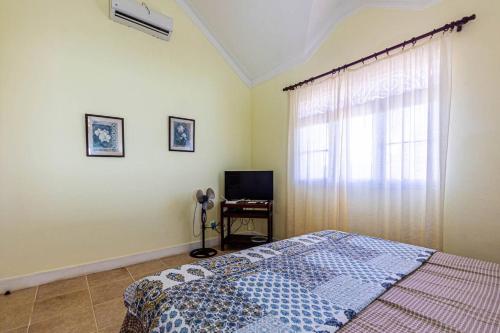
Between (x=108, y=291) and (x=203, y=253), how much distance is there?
119cm

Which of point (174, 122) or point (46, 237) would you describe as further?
point (174, 122)

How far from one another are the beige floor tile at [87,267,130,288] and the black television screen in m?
1.57

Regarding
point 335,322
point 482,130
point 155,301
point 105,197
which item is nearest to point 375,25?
point 482,130

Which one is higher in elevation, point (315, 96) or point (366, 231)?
point (315, 96)

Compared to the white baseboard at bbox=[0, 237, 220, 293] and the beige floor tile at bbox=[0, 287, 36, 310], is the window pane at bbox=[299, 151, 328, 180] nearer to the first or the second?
the white baseboard at bbox=[0, 237, 220, 293]

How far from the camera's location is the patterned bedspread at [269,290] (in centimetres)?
81

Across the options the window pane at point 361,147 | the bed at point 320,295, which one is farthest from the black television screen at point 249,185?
the bed at point 320,295

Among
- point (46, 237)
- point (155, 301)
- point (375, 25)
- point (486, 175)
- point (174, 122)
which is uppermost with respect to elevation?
point (375, 25)

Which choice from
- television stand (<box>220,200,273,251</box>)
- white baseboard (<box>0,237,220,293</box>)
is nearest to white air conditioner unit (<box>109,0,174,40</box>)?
television stand (<box>220,200,273,251</box>)

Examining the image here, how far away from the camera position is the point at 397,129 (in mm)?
2215

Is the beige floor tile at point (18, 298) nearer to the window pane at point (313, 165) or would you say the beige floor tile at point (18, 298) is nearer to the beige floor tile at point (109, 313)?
the beige floor tile at point (109, 313)

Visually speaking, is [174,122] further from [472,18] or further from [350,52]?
[472,18]

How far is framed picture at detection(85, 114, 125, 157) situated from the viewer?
8.40ft

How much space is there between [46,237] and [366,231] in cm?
323
